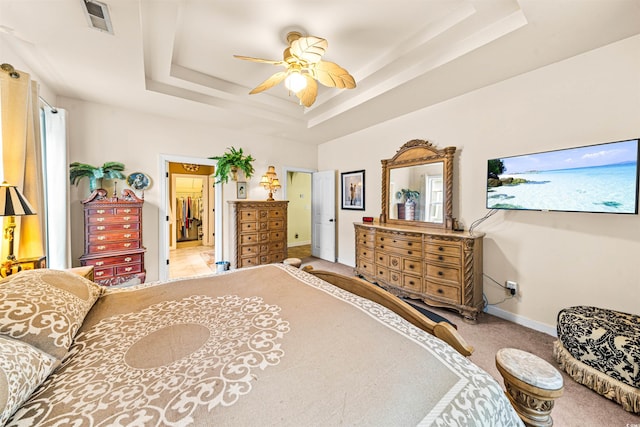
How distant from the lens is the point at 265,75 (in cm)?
303

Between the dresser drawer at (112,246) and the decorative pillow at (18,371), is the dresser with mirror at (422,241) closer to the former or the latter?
the decorative pillow at (18,371)

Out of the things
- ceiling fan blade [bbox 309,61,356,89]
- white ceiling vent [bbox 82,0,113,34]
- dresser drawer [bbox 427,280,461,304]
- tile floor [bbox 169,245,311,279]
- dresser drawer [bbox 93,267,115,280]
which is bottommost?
tile floor [bbox 169,245,311,279]

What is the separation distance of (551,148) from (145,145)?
5.18m

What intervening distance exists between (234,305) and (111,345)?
0.48m

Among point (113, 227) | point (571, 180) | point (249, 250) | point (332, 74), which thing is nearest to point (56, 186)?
point (113, 227)

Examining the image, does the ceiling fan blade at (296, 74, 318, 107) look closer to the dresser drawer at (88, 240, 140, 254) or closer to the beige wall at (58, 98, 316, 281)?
the beige wall at (58, 98, 316, 281)

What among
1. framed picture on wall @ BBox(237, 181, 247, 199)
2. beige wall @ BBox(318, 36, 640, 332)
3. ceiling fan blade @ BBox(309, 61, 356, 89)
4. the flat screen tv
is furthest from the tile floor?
the flat screen tv

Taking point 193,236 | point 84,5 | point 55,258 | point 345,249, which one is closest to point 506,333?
point 345,249

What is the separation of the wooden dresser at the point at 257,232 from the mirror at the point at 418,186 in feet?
6.28

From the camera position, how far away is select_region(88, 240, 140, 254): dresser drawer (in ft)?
9.76

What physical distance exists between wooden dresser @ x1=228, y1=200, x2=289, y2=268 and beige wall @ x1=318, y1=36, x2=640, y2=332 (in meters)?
2.88

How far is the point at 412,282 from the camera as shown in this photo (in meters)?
3.01

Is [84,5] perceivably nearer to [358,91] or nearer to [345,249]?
[358,91]

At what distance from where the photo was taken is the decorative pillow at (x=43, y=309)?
2.58 feet
